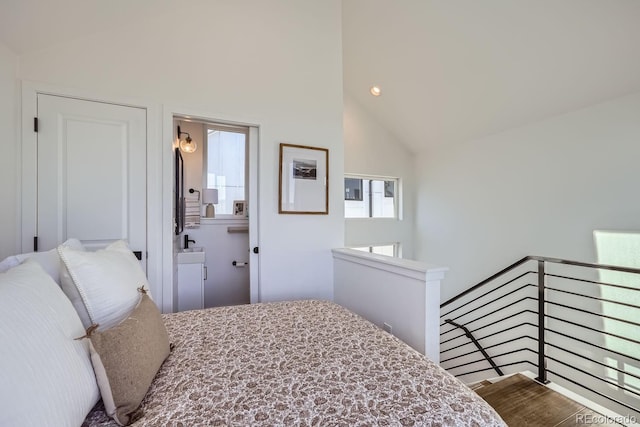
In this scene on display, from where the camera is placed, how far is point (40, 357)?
2.12 ft

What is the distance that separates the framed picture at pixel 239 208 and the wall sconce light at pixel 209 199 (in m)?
0.29

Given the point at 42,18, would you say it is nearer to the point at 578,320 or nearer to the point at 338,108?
the point at 338,108

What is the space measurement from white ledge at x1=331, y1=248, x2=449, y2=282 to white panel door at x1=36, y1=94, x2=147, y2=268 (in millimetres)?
1613

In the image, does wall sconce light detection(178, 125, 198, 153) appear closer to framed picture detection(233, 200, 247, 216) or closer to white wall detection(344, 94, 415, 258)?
framed picture detection(233, 200, 247, 216)

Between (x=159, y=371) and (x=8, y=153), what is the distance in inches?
64.7

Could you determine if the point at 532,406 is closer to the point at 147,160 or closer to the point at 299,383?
the point at 299,383

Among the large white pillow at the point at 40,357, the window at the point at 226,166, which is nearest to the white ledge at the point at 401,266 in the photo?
the large white pillow at the point at 40,357

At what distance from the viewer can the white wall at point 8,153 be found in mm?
1552

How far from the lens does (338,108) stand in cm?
273

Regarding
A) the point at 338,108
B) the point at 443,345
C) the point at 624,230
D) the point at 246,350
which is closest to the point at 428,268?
the point at 246,350

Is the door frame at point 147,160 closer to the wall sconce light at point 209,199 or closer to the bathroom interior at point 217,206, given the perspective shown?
the bathroom interior at point 217,206

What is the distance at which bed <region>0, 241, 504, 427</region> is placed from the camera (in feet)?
2.14

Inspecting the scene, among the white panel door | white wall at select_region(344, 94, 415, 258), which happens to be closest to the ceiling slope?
white wall at select_region(344, 94, 415, 258)

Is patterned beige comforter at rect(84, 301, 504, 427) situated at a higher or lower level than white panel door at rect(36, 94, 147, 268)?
lower
